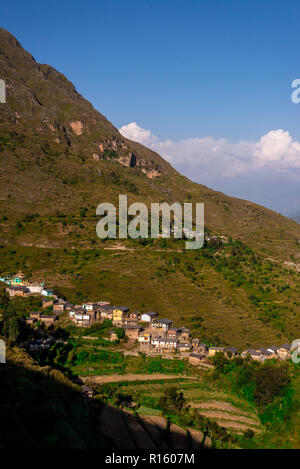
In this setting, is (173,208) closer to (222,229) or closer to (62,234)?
(222,229)

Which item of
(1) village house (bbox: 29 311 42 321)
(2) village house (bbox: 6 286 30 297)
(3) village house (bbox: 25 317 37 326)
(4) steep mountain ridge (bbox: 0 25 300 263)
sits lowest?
(3) village house (bbox: 25 317 37 326)

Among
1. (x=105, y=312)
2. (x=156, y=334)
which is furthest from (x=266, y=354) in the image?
(x=105, y=312)

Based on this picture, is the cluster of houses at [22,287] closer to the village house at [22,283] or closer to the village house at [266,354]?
the village house at [22,283]

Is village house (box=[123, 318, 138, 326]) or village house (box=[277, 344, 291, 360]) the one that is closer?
village house (box=[277, 344, 291, 360])

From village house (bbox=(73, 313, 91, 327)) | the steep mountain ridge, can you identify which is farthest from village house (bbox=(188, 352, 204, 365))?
the steep mountain ridge

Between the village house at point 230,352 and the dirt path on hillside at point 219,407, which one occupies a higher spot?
the village house at point 230,352

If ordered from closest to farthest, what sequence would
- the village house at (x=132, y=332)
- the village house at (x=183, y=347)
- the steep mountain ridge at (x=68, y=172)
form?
the village house at (x=183, y=347) → the village house at (x=132, y=332) → the steep mountain ridge at (x=68, y=172)

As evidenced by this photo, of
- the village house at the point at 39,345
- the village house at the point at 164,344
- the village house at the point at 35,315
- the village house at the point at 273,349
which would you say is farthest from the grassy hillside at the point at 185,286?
the village house at the point at 39,345

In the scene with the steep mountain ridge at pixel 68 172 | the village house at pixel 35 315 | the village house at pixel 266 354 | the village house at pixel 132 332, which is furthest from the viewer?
the steep mountain ridge at pixel 68 172

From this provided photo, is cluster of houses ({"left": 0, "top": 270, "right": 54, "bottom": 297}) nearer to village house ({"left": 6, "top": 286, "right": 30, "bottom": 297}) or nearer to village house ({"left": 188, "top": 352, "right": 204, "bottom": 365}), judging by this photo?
village house ({"left": 6, "top": 286, "right": 30, "bottom": 297})

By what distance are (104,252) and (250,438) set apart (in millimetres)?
32711

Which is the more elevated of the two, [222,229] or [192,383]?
[222,229]

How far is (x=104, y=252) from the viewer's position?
5081 centimetres
